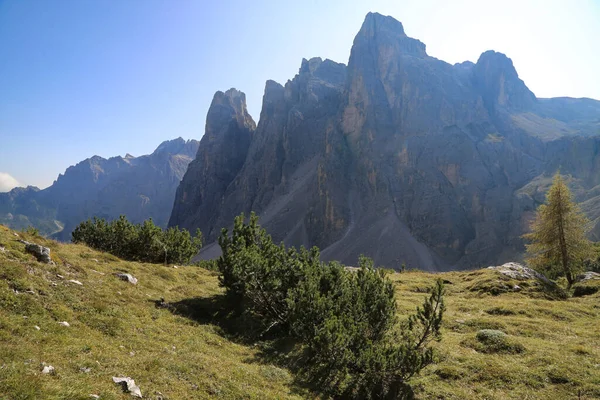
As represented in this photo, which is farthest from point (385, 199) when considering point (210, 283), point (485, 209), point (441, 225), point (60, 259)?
point (60, 259)

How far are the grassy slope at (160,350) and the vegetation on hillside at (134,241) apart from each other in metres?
10.00

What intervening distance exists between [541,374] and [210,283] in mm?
22751

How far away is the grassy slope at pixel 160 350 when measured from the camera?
29.2 ft

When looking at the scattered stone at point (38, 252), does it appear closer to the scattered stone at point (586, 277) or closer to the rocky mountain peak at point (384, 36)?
the scattered stone at point (586, 277)

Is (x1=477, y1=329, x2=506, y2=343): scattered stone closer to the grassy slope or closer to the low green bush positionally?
the grassy slope

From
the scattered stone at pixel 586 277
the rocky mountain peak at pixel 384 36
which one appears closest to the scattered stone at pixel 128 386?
the scattered stone at pixel 586 277

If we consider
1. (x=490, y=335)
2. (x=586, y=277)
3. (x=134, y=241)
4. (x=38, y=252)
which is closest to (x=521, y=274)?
(x=586, y=277)

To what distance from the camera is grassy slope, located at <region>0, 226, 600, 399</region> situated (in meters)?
8.91

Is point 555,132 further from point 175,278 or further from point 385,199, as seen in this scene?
point 175,278

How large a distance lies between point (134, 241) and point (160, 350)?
905 inches

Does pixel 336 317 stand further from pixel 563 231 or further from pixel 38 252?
pixel 563 231

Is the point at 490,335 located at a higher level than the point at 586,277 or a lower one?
higher

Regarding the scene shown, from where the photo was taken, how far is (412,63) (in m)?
181

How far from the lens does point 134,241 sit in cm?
3209
